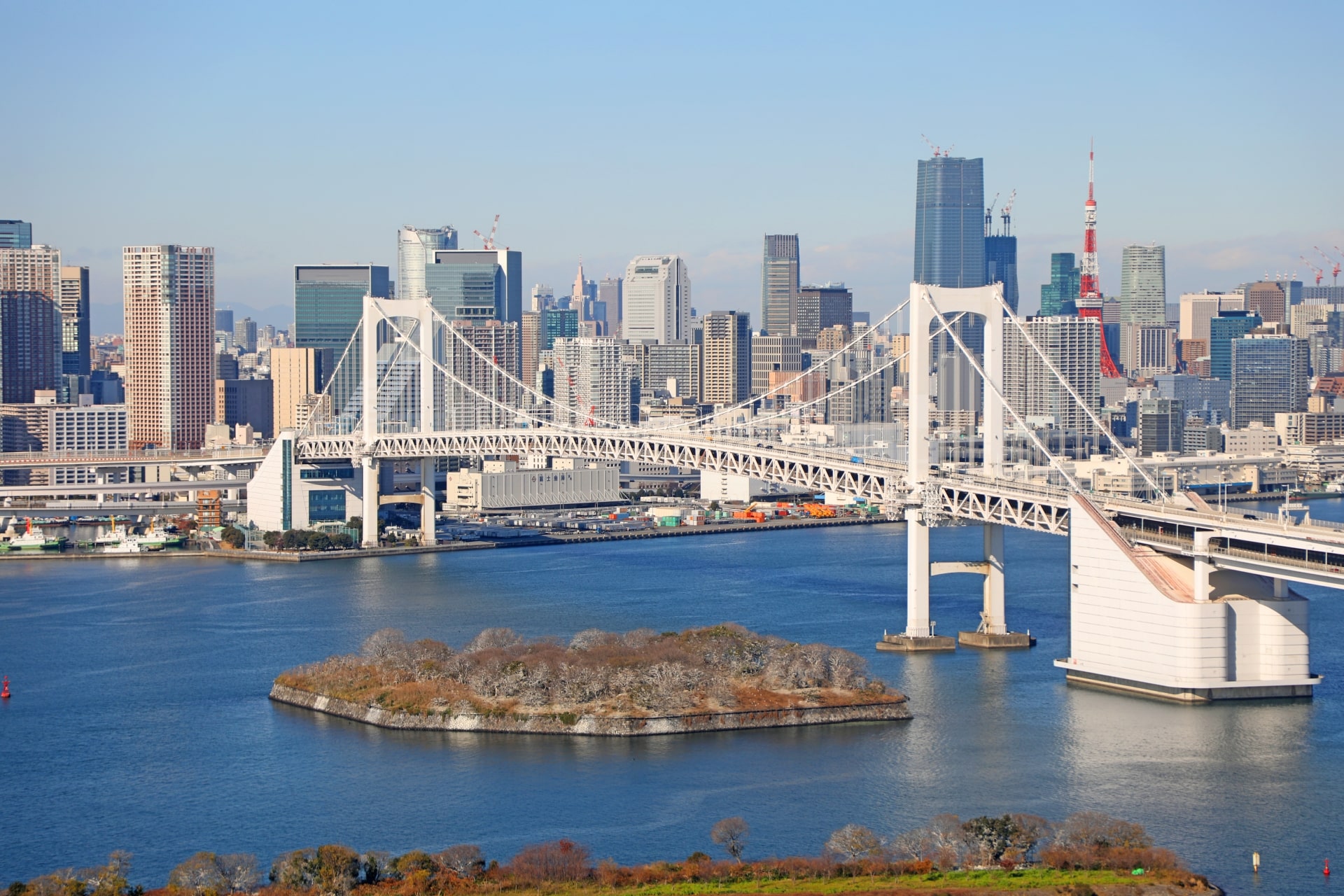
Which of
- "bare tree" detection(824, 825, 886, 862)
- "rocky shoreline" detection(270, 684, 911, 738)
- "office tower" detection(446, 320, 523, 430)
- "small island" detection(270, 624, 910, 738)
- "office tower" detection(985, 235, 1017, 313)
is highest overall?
"office tower" detection(985, 235, 1017, 313)

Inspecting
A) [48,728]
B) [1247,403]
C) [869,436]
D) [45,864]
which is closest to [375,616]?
[48,728]

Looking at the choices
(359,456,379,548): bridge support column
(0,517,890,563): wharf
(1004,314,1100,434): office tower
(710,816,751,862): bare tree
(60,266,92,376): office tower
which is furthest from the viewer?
(60,266,92,376): office tower

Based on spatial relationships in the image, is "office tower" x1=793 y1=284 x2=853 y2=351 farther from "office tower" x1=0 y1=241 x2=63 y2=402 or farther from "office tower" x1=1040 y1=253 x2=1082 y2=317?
"office tower" x1=0 y1=241 x2=63 y2=402

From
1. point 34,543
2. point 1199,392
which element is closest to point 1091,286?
point 1199,392

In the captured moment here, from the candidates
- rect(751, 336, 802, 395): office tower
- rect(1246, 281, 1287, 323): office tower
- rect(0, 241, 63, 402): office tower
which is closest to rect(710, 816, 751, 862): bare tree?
rect(0, 241, 63, 402): office tower

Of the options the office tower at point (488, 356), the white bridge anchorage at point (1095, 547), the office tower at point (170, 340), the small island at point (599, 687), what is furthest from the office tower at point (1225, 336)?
the small island at point (599, 687)

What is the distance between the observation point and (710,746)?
12.7 meters

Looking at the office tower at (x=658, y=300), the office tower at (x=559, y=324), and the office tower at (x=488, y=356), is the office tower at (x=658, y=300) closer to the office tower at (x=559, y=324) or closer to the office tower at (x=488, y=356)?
the office tower at (x=559, y=324)

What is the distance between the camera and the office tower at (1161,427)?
44094mm

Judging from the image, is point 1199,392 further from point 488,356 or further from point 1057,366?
point 488,356

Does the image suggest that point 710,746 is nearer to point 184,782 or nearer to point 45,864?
point 184,782

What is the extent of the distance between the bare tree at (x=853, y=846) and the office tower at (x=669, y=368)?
48.7 m

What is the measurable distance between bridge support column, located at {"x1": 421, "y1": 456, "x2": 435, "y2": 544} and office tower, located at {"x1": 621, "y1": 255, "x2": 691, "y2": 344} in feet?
157

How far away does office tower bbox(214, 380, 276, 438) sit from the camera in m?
51.4
